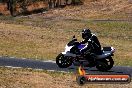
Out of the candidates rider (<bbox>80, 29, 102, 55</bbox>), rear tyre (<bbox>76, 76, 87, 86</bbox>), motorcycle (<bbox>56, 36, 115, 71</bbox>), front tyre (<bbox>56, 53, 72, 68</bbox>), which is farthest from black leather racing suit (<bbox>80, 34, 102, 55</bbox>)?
rear tyre (<bbox>76, 76, 87, 86</bbox>)

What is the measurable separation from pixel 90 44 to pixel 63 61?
2.04 m

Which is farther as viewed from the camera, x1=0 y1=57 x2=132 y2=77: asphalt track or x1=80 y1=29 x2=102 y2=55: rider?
x1=0 y1=57 x2=132 y2=77: asphalt track

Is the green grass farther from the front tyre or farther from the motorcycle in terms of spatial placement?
the front tyre

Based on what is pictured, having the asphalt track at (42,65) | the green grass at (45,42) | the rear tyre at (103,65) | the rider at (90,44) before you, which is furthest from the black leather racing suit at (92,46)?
the green grass at (45,42)

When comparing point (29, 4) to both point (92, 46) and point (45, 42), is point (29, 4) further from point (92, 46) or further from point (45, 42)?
point (92, 46)

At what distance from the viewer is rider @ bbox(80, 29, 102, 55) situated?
69.6 feet

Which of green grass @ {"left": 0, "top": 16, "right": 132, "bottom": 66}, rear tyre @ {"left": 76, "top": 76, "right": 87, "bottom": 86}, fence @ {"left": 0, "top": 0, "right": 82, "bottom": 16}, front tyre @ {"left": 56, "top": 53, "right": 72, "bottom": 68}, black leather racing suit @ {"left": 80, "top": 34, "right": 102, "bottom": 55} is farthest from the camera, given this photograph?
fence @ {"left": 0, "top": 0, "right": 82, "bottom": 16}

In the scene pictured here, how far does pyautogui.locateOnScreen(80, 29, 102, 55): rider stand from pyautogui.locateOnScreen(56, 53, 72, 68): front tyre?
105 cm

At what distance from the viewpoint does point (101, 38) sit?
132 ft

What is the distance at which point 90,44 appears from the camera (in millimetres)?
21219

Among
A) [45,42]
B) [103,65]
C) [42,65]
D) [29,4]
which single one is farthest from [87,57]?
[29,4]

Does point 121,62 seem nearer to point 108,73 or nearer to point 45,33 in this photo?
point 108,73

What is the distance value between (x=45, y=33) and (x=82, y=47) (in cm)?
1923

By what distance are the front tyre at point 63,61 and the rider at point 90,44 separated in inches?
41.4
